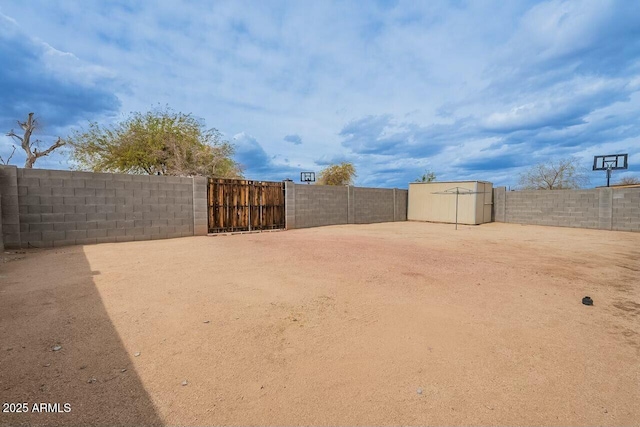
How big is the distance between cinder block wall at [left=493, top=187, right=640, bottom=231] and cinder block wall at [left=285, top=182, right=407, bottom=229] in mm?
5378

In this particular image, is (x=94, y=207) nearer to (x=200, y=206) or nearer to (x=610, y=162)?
(x=200, y=206)

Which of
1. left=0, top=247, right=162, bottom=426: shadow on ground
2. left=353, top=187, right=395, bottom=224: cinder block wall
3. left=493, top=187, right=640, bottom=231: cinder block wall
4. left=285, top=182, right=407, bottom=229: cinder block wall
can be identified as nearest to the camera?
left=0, top=247, right=162, bottom=426: shadow on ground

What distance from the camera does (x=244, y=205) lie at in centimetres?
973

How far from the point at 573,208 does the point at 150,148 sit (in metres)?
19.7

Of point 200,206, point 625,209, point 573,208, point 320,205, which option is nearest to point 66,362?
point 200,206

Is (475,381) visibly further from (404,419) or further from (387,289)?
(387,289)

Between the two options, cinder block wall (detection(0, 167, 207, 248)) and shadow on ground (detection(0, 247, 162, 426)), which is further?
cinder block wall (detection(0, 167, 207, 248))

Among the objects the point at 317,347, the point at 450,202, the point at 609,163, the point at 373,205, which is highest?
the point at 609,163

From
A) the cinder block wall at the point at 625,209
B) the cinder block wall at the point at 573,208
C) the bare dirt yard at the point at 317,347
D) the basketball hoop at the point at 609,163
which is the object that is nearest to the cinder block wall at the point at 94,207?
the bare dirt yard at the point at 317,347

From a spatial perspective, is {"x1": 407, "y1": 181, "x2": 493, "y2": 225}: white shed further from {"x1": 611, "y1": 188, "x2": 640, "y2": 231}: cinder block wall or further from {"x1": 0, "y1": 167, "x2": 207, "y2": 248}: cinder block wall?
{"x1": 0, "y1": 167, "x2": 207, "y2": 248}: cinder block wall

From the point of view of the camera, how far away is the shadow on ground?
4.97 feet

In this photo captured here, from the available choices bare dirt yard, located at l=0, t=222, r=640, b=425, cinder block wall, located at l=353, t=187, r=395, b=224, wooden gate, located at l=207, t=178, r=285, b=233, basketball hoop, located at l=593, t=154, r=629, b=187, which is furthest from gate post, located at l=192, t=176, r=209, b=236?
basketball hoop, located at l=593, t=154, r=629, b=187

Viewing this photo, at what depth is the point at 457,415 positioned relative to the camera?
155cm

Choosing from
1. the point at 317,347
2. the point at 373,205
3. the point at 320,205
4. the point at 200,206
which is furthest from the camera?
the point at 373,205
